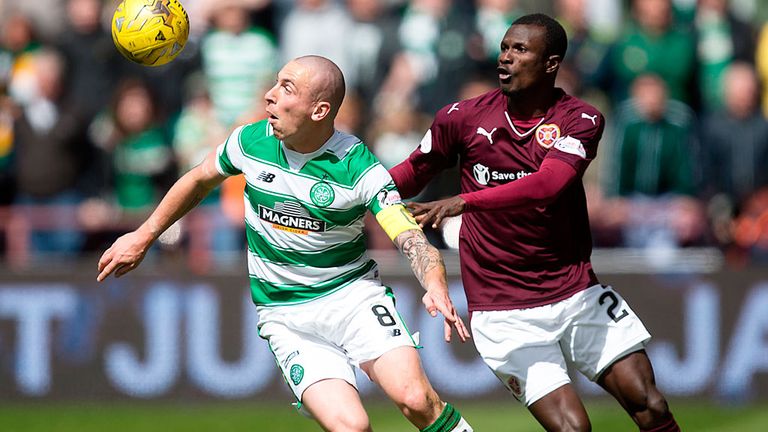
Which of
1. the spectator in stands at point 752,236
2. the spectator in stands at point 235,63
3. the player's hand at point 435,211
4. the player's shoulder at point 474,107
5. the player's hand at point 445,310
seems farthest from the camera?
the spectator in stands at point 235,63

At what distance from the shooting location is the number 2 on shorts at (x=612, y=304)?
7.47 m

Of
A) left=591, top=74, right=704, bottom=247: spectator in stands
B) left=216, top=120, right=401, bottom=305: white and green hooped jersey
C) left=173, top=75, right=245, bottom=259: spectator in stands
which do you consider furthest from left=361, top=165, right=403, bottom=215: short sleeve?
left=591, top=74, right=704, bottom=247: spectator in stands

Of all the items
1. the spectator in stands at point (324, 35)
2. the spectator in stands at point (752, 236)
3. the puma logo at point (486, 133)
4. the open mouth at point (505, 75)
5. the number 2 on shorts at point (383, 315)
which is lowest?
A: the spectator in stands at point (752, 236)

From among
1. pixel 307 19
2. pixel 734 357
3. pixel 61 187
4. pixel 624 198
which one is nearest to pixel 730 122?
pixel 624 198

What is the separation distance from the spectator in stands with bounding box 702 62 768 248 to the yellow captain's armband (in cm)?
626

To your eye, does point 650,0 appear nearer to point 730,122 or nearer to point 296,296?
point 730,122

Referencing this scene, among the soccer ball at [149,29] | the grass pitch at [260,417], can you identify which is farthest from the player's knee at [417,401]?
the grass pitch at [260,417]

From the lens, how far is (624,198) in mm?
12531

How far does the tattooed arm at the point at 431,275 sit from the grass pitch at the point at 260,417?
14.7 feet

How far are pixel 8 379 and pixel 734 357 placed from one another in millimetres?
6575

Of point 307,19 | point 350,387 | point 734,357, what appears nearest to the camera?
point 350,387

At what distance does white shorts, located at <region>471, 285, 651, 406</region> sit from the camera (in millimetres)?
7391

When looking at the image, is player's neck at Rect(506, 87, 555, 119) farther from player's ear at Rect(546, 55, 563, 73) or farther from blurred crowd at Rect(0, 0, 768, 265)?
blurred crowd at Rect(0, 0, 768, 265)

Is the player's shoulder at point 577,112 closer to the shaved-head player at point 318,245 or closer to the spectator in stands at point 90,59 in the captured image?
the shaved-head player at point 318,245
